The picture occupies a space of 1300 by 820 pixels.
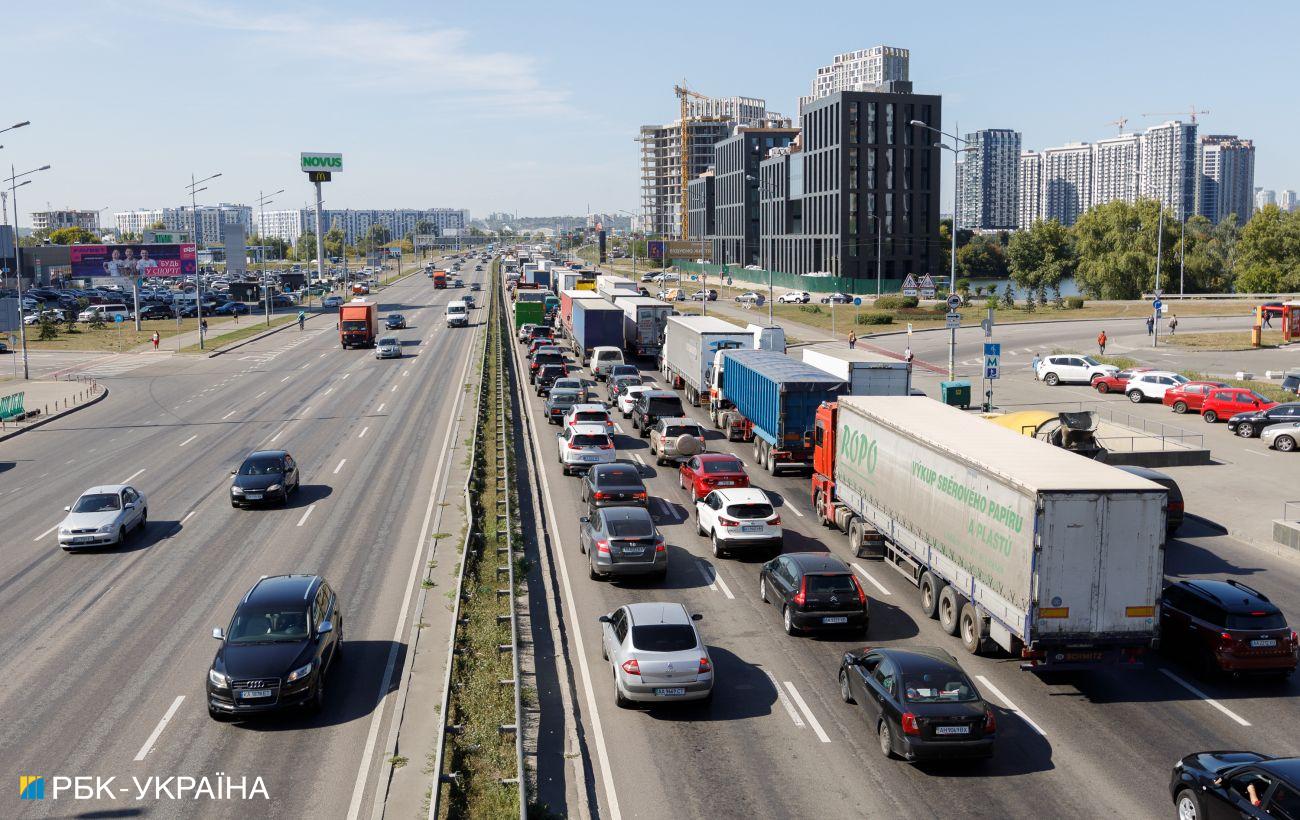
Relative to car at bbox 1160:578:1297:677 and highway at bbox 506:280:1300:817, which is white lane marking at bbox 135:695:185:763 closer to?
highway at bbox 506:280:1300:817

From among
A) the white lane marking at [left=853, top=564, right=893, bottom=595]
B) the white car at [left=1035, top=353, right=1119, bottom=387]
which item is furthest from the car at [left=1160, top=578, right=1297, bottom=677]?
the white car at [left=1035, top=353, right=1119, bottom=387]

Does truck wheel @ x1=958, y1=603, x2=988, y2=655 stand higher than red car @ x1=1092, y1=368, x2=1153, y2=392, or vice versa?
red car @ x1=1092, y1=368, x2=1153, y2=392

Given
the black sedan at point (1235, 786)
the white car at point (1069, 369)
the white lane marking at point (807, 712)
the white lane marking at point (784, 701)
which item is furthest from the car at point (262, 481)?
the white car at point (1069, 369)

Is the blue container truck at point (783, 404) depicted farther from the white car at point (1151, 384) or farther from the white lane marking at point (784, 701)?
the white car at point (1151, 384)

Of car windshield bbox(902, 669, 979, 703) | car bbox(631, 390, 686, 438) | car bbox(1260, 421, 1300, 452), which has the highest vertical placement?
car bbox(631, 390, 686, 438)

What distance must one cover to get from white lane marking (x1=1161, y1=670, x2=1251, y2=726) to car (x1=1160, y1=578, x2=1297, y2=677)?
0.46m

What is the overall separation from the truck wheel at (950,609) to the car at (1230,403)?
28.6 metres

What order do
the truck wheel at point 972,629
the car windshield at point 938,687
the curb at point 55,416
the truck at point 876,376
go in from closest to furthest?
the car windshield at point 938,687, the truck wheel at point 972,629, the truck at point 876,376, the curb at point 55,416

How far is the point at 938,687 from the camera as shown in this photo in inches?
592

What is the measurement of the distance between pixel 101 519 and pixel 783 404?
62.2 feet

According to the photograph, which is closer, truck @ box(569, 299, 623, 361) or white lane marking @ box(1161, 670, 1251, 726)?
white lane marking @ box(1161, 670, 1251, 726)

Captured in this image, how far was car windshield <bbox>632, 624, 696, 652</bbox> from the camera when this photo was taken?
16938 mm

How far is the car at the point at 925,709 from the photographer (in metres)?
14.6

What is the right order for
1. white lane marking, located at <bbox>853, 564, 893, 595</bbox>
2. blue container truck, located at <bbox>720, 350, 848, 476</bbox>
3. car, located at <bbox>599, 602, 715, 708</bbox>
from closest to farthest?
car, located at <bbox>599, 602, 715, 708</bbox> < white lane marking, located at <bbox>853, 564, 893, 595</bbox> < blue container truck, located at <bbox>720, 350, 848, 476</bbox>
